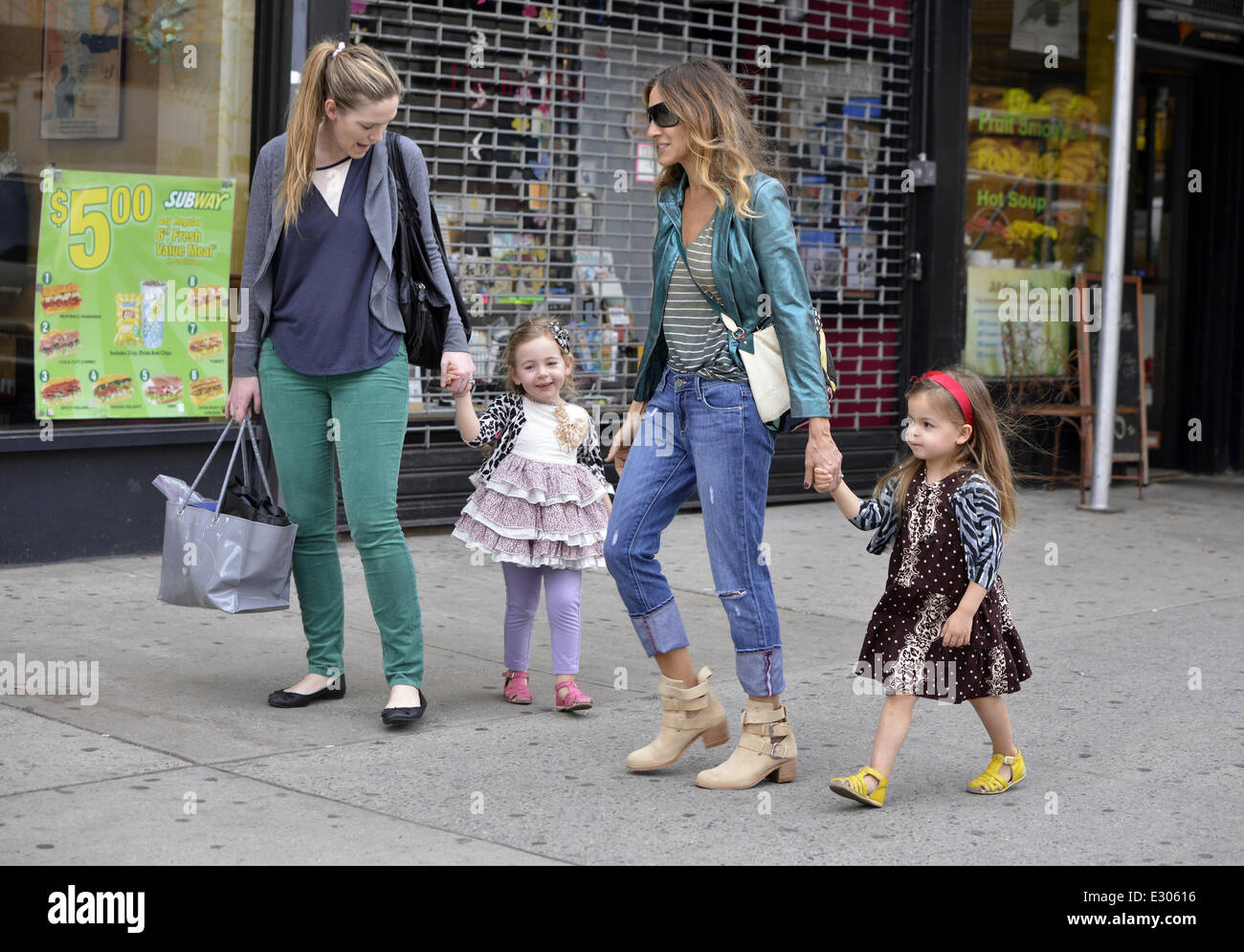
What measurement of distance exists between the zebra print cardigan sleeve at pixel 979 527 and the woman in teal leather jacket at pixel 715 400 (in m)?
0.46

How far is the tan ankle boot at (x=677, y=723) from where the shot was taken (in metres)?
4.21

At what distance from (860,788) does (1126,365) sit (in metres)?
7.49

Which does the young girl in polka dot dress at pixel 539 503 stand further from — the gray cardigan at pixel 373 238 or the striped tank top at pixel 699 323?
the striped tank top at pixel 699 323

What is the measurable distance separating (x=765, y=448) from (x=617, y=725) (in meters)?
1.11

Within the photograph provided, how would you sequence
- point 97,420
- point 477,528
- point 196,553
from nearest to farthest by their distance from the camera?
point 196,553, point 477,528, point 97,420

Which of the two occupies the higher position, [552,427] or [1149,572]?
[552,427]

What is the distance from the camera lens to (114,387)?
6859mm

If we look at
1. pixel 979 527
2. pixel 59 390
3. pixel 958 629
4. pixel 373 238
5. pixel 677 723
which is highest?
pixel 373 238

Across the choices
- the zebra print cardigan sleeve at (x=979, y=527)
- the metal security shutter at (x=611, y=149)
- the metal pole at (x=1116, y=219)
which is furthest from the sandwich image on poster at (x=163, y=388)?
the metal pole at (x=1116, y=219)

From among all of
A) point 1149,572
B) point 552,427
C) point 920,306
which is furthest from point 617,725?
point 920,306

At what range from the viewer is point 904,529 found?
13.4 feet

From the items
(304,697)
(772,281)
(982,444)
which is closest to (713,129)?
(772,281)

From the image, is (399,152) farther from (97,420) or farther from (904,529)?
(97,420)

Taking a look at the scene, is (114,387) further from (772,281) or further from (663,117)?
(772,281)
